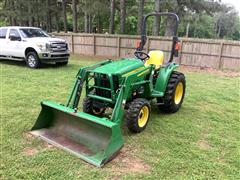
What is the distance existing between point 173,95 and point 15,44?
8.46 m

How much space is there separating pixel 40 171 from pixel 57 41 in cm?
838

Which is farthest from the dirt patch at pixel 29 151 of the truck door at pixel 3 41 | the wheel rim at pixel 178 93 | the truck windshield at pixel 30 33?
the truck door at pixel 3 41

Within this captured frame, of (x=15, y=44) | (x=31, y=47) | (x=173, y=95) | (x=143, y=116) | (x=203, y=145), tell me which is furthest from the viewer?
(x=15, y=44)

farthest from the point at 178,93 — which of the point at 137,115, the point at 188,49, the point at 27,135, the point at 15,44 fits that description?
the point at 15,44

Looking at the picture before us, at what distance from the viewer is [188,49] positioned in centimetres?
1282

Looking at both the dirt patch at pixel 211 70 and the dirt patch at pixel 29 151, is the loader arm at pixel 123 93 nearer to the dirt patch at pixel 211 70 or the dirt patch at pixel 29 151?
the dirt patch at pixel 29 151

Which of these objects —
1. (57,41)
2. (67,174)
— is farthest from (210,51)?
(67,174)

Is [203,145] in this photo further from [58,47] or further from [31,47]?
[31,47]

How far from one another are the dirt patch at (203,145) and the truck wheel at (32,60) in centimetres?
828

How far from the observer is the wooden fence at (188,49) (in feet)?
38.9

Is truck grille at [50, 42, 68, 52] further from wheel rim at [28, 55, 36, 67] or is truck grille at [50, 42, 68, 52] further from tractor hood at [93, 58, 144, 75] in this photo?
tractor hood at [93, 58, 144, 75]

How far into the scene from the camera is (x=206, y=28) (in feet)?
213

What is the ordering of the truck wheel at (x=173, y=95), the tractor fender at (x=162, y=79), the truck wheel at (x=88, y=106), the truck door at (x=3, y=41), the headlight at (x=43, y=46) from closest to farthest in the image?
1. the truck wheel at (x=88, y=106)
2. the tractor fender at (x=162, y=79)
3. the truck wheel at (x=173, y=95)
4. the headlight at (x=43, y=46)
5. the truck door at (x=3, y=41)

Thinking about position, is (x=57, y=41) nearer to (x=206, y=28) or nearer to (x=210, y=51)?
(x=210, y=51)
